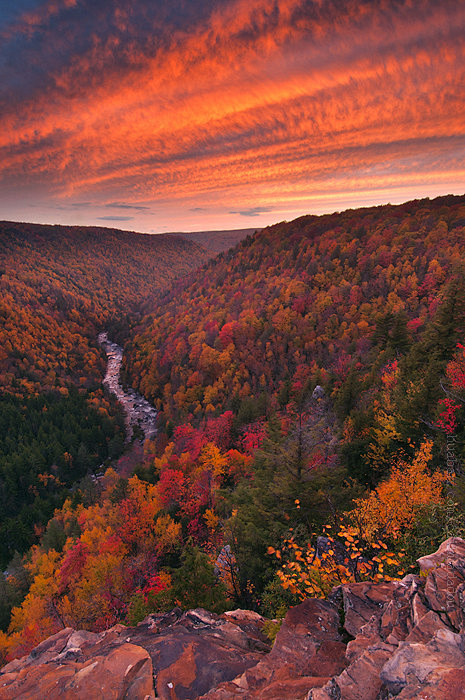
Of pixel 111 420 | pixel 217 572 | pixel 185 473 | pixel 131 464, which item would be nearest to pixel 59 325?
pixel 111 420

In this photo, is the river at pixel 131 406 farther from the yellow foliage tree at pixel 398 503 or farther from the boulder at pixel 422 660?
the boulder at pixel 422 660

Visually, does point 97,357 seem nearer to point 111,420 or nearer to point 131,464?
point 111,420

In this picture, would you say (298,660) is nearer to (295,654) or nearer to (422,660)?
(295,654)

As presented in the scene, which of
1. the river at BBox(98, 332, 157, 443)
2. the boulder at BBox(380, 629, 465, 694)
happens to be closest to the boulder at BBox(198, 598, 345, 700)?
the boulder at BBox(380, 629, 465, 694)

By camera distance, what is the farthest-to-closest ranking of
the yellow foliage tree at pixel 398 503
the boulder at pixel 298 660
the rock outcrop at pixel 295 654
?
the yellow foliage tree at pixel 398 503 → the boulder at pixel 298 660 → the rock outcrop at pixel 295 654

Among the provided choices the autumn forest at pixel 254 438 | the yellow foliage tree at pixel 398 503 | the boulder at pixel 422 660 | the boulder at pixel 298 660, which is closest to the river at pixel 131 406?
the autumn forest at pixel 254 438

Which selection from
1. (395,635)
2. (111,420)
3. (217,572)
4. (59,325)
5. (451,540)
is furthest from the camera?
(59,325)
